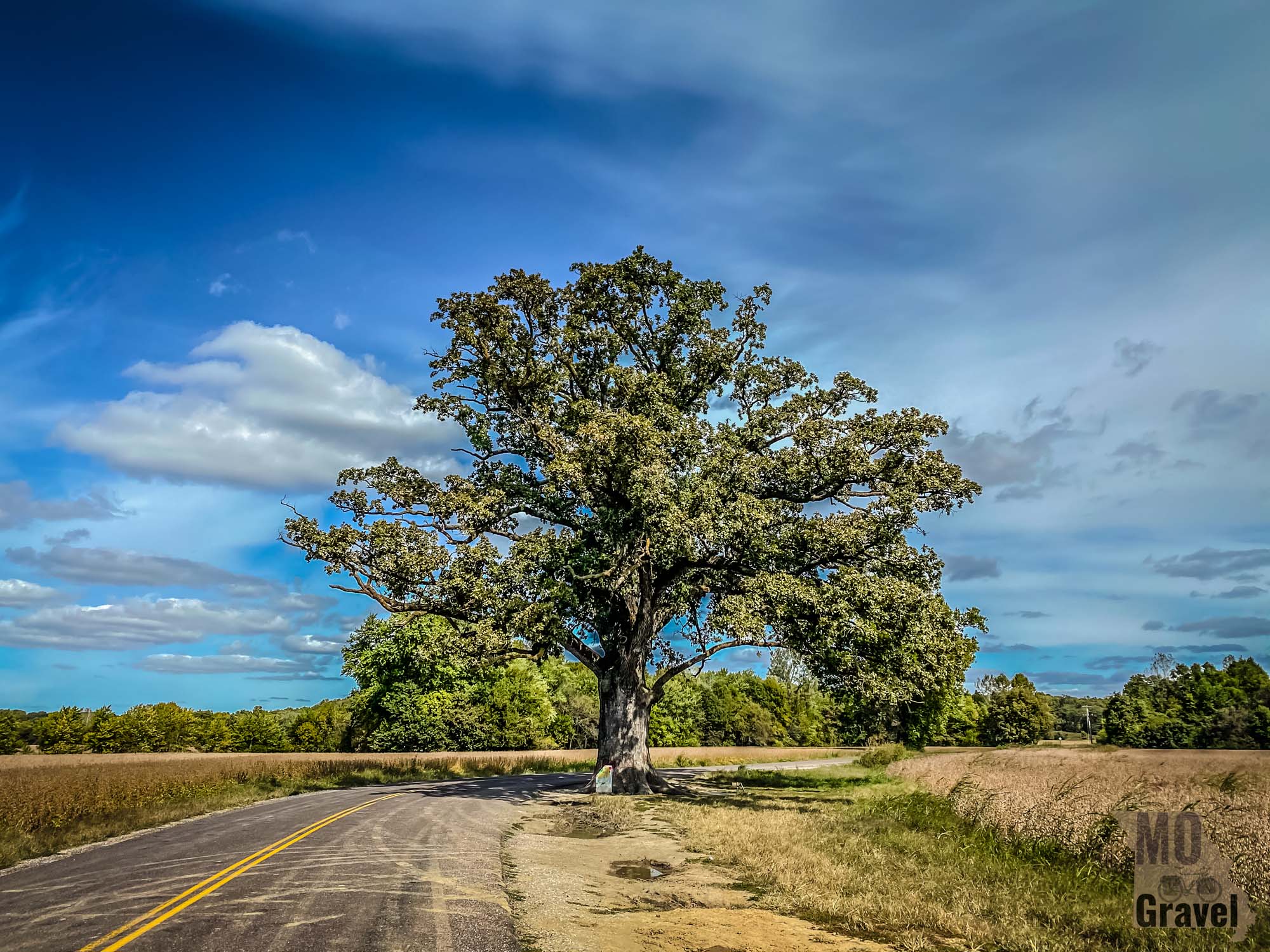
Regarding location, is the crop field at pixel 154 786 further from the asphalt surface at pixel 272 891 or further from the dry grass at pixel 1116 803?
the dry grass at pixel 1116 803

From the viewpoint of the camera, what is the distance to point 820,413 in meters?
28.0

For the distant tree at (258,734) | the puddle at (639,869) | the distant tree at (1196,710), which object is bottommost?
the distant tree at (258,734)

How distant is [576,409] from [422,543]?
26.0 ft

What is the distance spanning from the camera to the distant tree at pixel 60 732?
7150 cm

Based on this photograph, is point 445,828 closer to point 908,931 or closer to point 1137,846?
point 908,931

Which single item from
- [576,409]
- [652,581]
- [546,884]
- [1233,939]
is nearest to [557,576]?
[652,581]

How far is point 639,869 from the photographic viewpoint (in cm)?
1391

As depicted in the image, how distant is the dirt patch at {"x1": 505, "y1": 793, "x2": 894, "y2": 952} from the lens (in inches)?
348

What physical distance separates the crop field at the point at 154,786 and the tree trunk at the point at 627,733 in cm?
1278

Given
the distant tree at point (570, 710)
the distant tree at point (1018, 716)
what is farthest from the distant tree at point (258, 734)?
the distant tree at point (1018, 716)

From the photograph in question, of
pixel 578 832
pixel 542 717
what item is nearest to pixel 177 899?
pixel 578 832

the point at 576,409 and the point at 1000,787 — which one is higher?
the point at 576,409

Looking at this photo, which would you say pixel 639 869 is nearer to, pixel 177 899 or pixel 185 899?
pixel 185 899

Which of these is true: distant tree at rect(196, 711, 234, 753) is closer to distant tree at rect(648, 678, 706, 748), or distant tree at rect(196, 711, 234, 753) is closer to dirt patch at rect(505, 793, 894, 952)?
distant tree at rect(648, 678, 706, 748)
